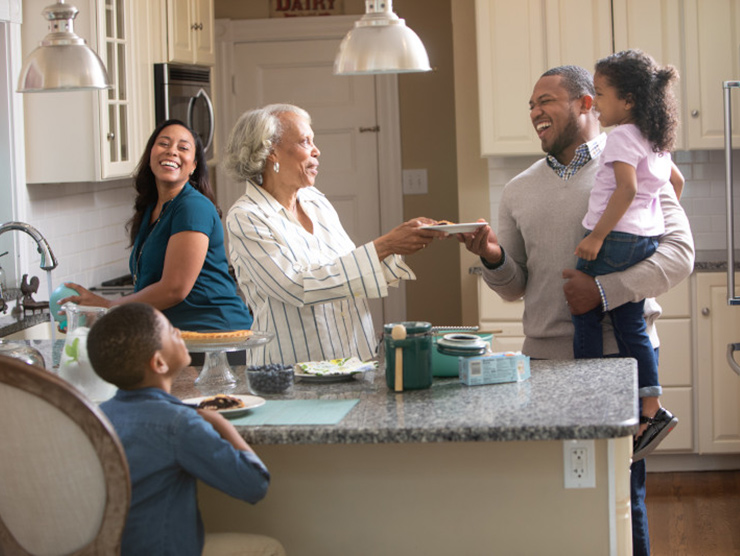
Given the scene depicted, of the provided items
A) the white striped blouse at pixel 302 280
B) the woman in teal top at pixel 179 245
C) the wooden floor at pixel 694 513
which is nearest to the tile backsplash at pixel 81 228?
the woman in teal top at pixel 179 245

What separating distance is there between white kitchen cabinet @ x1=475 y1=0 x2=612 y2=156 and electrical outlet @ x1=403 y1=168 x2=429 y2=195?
5.19ft

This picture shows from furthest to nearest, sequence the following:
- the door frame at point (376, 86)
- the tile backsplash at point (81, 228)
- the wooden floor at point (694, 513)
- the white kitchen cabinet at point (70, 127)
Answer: the door frame at point (376, 86), the tile backsplash at point (81, 228), the white kitchen cabinet at point (70, 127), the wooden floor at point (694, 513)

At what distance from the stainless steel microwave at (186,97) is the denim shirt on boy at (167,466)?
117 inches

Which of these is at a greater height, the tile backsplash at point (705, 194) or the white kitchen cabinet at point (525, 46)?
the white kitchen cabinet at point (525, 46)

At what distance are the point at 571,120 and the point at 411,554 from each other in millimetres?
1293

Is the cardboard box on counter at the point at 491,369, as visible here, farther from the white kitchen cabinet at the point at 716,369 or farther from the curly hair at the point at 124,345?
the white kitchen cabinet at the point at 716,369

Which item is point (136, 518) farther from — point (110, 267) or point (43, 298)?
point (110, 267)

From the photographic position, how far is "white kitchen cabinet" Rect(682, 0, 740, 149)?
4.65 meters

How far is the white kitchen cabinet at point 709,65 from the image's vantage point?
15.3 ft

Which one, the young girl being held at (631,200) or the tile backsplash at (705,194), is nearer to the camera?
the young girl being held at (631,200)

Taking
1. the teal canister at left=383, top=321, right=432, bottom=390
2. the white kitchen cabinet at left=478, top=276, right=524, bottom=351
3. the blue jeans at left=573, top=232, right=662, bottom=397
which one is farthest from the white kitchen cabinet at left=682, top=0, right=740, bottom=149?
the teal canister at left=383, top=321, right=432, bottom=390

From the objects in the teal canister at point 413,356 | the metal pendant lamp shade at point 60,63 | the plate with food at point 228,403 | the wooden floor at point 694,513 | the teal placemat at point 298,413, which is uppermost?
the metal pendant lamp shade at point 60,63

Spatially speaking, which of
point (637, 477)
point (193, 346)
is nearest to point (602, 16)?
point (637, 477)

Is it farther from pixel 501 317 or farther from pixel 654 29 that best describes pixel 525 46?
pixel 501 317
